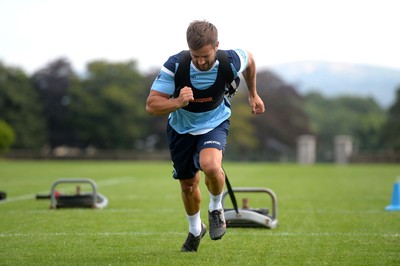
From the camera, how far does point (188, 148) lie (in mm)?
7812

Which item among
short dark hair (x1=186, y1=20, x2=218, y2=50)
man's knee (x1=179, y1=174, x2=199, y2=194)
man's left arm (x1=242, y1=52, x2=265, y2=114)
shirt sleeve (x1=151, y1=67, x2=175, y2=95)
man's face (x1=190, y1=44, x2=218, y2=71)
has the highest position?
short dark hair (x1=186, y1=20, x2=218, y2=50)

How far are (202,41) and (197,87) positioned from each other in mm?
650

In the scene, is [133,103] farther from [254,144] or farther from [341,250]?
[341,250]

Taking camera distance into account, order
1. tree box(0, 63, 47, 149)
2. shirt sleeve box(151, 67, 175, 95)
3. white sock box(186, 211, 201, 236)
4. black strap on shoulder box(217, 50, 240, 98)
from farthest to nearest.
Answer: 1. tree box(0, 63, 47, 149)
2. white sock box(186, 211, 201, 236)
3. black strap on shoulder box(217, 50, 240, 98)
4. shirt sleeve box(151, 67, 175, 95)

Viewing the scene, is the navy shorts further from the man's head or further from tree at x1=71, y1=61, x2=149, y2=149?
tree at x1=71, y1=61, x2=149, y2=149

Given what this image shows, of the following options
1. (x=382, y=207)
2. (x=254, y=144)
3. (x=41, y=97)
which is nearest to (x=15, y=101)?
(x=41, y=97)

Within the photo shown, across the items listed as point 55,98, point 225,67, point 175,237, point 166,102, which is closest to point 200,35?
point 225,67

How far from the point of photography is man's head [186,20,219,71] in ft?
23.4

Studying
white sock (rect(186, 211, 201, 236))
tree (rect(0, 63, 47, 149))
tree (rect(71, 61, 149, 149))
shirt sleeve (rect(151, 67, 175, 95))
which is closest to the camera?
shirt sleeve (rect(151, 67, 175, 95))

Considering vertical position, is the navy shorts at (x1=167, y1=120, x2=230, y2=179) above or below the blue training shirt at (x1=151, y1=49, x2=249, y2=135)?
below

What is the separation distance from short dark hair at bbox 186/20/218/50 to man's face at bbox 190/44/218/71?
5 cm

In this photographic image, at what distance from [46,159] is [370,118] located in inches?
3301

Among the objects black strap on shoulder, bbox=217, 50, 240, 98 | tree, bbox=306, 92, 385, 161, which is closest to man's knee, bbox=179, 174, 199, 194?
black strap on shoulder, bbox=217, 50, 240, 98

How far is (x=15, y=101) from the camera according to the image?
8481cm
